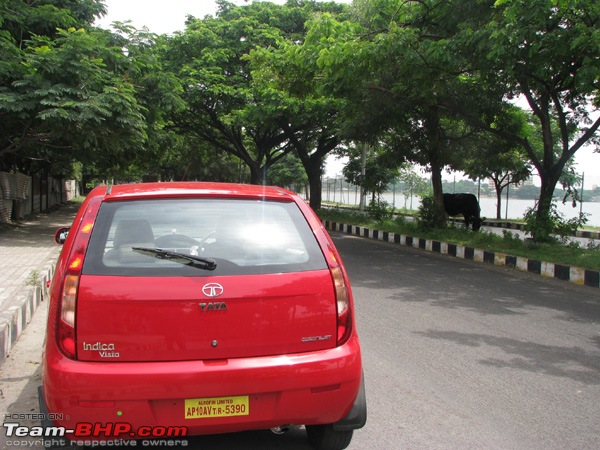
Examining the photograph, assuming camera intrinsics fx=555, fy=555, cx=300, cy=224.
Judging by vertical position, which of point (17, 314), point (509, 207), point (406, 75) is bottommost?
point (17, 314)

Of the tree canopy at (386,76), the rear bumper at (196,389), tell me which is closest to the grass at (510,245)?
the tree canopy at (386,76)

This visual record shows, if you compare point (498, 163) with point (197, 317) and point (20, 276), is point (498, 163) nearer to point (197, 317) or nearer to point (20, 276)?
point (20, 276)

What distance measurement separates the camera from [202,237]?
8.99ft

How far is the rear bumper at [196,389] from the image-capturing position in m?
2.33

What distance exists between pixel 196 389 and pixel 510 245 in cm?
992

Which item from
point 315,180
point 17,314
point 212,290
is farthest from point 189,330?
point 315,180

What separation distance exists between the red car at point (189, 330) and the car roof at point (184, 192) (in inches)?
1.0

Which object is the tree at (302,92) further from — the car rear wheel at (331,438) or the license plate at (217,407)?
the license plate at (217,407)

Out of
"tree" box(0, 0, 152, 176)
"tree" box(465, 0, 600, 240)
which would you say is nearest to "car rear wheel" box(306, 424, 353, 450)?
"tree" box(465, 0, 600, 240)

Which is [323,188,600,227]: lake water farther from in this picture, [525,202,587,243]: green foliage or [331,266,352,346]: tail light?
[331,266,352,346]: tail light

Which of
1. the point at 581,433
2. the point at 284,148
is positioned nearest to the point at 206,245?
the point at 581,433

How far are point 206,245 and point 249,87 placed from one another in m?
20.4

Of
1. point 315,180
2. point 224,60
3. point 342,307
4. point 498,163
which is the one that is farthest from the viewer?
point 315,180

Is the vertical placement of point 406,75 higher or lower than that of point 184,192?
higher
